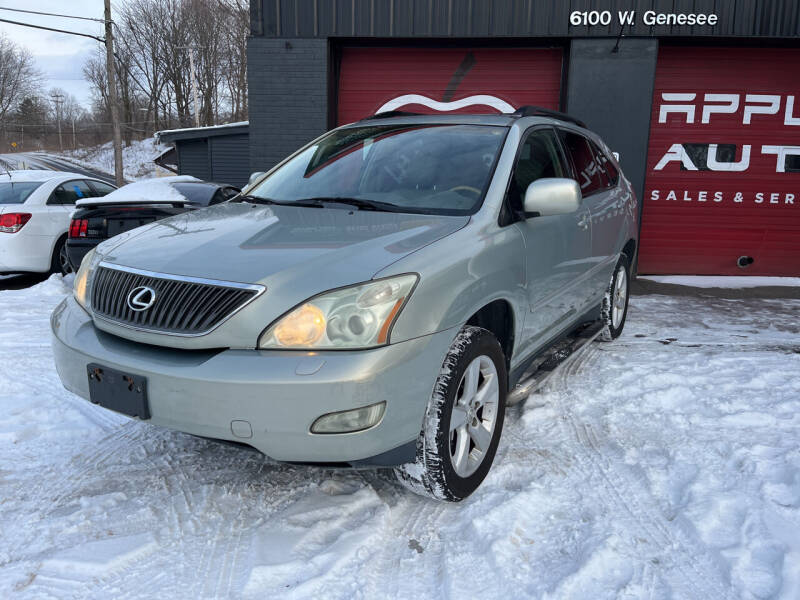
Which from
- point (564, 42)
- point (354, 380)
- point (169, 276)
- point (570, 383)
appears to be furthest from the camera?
point (564, 42)

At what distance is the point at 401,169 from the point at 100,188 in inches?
303

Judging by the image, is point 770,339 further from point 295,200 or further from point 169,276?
point 169,276

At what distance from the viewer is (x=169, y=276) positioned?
252 cm

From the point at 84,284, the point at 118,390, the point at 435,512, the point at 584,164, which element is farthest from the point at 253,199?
the point at 584,164

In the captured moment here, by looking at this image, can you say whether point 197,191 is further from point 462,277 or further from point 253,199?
point 462,277

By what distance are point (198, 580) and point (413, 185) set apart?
2090mm

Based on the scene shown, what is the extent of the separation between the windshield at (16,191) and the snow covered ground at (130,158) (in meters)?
34.5

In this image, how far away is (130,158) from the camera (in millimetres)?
56875

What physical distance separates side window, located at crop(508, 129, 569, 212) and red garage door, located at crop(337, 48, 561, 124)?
515cm

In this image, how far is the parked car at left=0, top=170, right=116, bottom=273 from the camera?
7.83 m

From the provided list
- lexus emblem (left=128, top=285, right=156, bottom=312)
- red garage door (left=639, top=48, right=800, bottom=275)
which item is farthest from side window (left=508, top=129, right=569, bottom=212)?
red garage door (left=639, top=48, right=800, bottom=275)

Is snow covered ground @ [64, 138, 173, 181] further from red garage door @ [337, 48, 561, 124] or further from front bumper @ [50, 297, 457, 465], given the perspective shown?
front bumper @ [50, 297, 457, 465]

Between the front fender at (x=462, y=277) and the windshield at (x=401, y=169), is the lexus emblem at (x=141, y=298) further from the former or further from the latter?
the windshield at (x=401, y=169)

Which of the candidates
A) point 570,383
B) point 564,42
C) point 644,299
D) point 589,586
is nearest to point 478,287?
point 589,586
